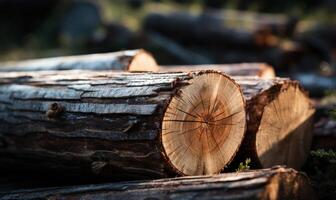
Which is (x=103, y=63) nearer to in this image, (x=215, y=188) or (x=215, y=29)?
(x=215, y=188)

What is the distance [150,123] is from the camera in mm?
3008

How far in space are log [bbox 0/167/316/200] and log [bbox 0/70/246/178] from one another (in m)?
0.18

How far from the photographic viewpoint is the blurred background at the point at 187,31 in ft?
27.6

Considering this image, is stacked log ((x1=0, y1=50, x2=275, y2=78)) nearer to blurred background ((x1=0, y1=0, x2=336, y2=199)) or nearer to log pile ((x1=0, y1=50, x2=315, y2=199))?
log pile ((x1=0, y1=50, x2=315, y2=199))

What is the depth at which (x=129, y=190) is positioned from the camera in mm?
2996

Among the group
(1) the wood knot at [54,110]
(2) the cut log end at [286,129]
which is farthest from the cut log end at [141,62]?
(2) the cut log end at [286,129]

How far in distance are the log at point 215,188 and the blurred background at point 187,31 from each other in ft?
14.2

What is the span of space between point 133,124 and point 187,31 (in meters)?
6.25

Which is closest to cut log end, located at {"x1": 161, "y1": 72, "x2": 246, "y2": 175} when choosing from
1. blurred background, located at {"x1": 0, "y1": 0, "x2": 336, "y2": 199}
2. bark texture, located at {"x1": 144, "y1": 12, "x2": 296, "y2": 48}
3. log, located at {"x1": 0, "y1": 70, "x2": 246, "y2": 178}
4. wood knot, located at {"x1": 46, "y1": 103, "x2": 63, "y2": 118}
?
log, located at {"x1": 0, "y1": 70, "x2": 246, "y2": 178}

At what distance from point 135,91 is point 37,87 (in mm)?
1022

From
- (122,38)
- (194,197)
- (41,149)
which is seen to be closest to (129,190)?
(194,197)

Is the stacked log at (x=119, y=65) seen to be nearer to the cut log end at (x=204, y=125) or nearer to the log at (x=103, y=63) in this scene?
the log at (x=103, y=63)

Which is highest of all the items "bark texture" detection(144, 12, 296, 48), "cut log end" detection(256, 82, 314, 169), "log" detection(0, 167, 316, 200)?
"bark texture" detection(144, 12, 296, 48)

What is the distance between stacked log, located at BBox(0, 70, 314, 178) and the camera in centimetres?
306
